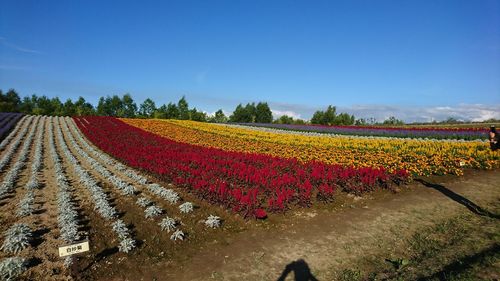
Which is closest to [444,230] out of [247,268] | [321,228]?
[321,228]

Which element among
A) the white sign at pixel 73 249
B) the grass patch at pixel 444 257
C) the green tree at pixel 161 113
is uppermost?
the green tree at pixel 161 113

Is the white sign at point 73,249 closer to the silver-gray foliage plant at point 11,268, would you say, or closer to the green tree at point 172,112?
the silver-gray foliage plant at point 11,268

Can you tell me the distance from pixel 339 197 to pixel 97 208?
831 centimetres

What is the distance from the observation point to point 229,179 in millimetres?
12828

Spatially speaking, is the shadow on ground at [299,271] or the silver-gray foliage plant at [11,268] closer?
the silver-gray foliage plant at [11,268]

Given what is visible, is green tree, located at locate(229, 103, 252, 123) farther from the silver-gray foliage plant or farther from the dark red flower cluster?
the silver-gray foliage plant

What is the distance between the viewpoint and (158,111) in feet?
277

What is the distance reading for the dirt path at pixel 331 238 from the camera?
6539 mm

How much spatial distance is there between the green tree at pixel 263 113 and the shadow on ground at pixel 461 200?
71851 mm

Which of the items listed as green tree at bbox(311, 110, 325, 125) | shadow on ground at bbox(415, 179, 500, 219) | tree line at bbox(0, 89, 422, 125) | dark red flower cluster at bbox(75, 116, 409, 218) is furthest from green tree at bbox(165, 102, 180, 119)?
shadow on ground at bbox(415, 179, 500, 219)

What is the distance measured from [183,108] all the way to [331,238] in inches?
3022

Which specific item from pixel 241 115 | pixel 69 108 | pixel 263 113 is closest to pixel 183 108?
pixel 241 115

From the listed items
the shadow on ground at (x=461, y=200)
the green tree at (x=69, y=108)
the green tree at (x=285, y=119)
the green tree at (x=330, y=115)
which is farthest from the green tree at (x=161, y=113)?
the shadow on ground at (x=461, y=200)

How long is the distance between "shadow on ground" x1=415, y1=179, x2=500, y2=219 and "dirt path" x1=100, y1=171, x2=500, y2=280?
0.03 meters
